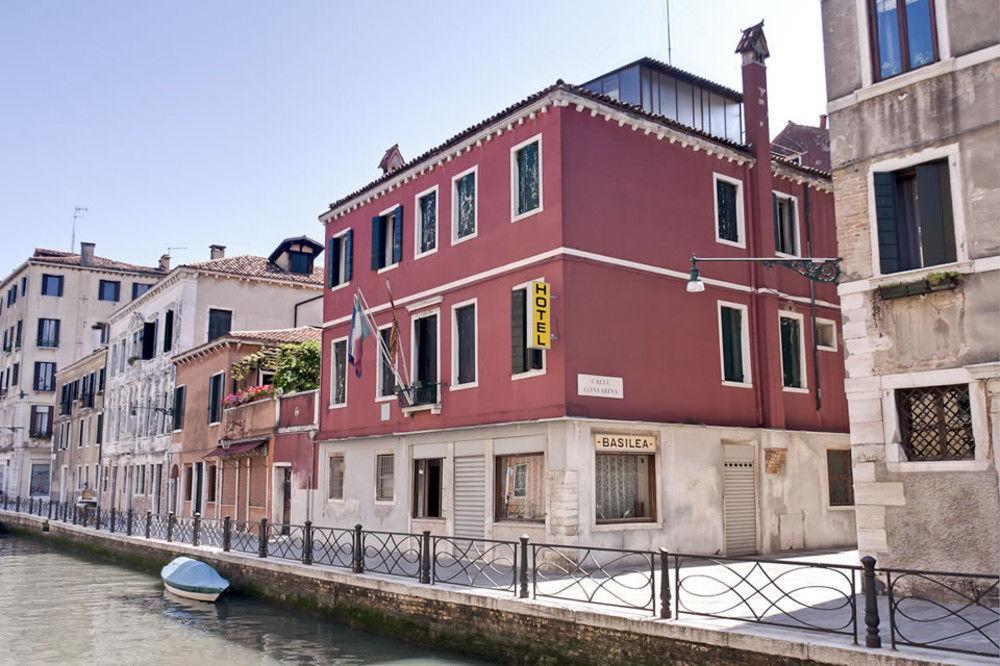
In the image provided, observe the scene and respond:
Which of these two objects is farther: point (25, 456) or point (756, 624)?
point (25, 456)

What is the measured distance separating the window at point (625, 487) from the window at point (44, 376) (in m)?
46.3

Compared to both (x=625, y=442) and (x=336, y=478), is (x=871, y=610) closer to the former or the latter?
(x=625, y=442)

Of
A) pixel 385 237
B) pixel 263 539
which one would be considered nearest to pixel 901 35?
pixel 385 237

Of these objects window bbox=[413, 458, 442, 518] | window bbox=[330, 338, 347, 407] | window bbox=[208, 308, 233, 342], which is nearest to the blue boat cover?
window bbox=[413, 458, 442, 518]

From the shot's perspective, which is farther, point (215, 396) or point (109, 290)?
point (109, 290)

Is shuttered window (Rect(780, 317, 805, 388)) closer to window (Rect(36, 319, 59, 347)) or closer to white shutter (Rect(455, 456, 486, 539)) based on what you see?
white shutter (Rect(455, 456, 486, 539))

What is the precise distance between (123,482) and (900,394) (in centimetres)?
3419

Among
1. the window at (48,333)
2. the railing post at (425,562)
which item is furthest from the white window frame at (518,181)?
the window at (48,333)

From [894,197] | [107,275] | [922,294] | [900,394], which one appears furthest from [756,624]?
[107,275]

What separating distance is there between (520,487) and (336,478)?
7331mm

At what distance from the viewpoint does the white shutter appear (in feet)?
55.4

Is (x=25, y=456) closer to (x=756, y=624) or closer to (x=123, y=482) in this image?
(x=123, y=482)

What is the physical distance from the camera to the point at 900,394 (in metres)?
11.4

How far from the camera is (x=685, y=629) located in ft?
30.4
